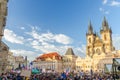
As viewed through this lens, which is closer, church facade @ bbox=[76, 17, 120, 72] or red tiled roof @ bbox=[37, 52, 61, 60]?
church facade @ bbox=[76, 17, 120, 72]

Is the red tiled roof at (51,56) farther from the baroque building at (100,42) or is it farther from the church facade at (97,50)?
the baroque building at (100,42)

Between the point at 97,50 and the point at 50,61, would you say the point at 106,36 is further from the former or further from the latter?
the point at 50,61

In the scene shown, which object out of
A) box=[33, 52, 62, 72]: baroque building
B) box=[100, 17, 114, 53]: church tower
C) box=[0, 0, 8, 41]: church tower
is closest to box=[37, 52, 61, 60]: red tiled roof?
box=[33, 52, 62, 72]: baroque building

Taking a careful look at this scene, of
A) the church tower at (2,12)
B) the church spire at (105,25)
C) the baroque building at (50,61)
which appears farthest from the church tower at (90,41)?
the church tower at (2,12)

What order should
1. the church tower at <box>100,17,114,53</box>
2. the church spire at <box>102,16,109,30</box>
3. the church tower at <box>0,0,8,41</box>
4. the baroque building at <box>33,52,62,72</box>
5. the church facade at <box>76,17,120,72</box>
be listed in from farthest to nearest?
the church spire at <box>102,16,109,30</box>
the church tower at <box>100,17,114,53</box>
the baroque building at <box>33,52,62,72</box>
the church facade at <box>76,17,120,72</box>
the church tower at <box>0,0,8,41</box>

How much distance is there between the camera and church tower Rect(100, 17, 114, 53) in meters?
96.5

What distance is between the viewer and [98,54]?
314 ft

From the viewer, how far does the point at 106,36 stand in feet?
326

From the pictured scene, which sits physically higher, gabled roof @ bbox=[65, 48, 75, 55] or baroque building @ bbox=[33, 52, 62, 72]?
gabled roof @ bbox=[65, 48, 75, 55]

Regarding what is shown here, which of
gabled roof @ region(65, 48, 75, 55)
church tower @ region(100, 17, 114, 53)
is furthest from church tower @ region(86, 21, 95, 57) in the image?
gabled roof @ region(65, 48, 75, 55)

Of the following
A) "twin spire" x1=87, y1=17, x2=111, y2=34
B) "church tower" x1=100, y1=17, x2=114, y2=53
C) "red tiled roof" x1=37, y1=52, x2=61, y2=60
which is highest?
"twin spire" x1=87, y1=17, x2=111, y2=34

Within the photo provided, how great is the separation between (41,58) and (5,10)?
71.2 metres

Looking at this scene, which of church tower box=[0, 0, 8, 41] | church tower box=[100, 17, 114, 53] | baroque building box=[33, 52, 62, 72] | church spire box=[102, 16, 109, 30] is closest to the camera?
church tower box=[0, 0, 8, 41]

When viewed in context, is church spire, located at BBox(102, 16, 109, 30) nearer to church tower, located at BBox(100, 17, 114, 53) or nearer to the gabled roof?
church tower, located at BBox(100, 17, 114, 53)
